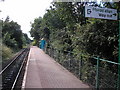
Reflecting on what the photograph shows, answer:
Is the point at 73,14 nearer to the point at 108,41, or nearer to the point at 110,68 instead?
the point at 108,41

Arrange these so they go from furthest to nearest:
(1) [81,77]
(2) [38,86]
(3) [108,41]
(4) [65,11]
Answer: (4) [65,11], (1) [81,77], (2) [38,86], (3) [108,41]

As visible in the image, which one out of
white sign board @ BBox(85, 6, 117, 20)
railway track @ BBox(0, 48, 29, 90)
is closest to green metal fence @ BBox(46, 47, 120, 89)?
white sign board @ BBox(85, 6, 117, 20)

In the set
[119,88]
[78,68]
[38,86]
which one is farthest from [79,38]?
[119,88]

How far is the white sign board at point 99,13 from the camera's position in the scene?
570 cm

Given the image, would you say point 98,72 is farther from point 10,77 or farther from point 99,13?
point 10,77

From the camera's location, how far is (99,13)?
579cm

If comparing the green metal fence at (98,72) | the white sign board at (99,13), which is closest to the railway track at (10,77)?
the green metal fence at (98,72)

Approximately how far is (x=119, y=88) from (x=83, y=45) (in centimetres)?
301

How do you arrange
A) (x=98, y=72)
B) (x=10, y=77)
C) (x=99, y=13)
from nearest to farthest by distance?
(x=99, y=13)
(x=98, y=72)
(x=10, y=77)

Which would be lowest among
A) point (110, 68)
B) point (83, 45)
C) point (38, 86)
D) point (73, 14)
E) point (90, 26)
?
point (38, 86)

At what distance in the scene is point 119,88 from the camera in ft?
18.6

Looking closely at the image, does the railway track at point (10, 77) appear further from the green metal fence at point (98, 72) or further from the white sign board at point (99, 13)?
the white sign board at point (99, 13)

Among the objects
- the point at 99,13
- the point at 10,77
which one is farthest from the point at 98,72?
the point at 10,77

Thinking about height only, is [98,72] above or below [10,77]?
above
